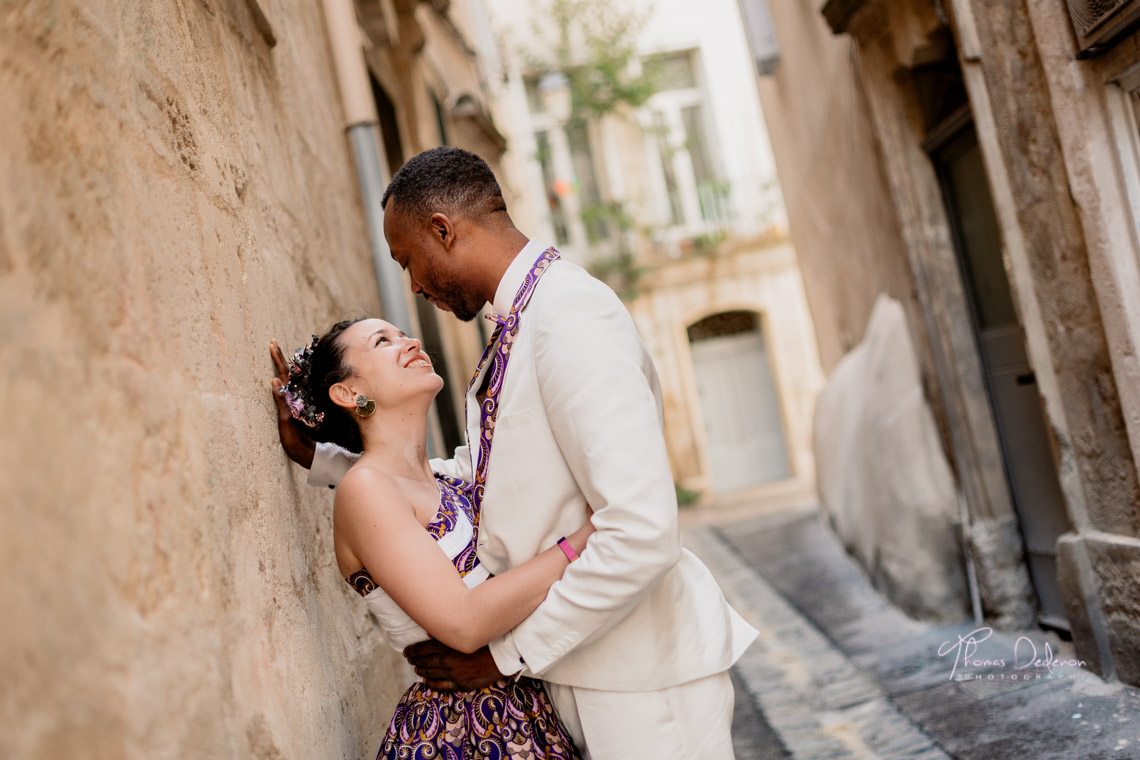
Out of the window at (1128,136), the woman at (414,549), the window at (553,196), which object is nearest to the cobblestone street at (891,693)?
the window at (1128,136)

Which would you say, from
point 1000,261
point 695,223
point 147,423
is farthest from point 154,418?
point 695,223

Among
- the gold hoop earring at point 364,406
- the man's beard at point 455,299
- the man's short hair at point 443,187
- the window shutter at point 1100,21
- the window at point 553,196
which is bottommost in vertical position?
the gold hoop earring at point 364,406

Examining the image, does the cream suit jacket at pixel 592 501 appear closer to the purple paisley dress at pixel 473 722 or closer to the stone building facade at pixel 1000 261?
the purple paisley dress at pixel 473 722

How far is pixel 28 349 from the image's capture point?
114 cm

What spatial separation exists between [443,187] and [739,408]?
15638 millimetres

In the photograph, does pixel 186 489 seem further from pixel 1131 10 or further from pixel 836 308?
pixel 836 308

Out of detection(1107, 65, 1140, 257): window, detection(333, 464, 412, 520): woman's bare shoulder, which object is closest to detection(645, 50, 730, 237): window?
detection(1107, 65, 1140, 257): window

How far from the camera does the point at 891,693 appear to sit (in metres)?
4.52

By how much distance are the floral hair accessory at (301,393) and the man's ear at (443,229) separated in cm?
49

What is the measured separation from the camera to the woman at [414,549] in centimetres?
182

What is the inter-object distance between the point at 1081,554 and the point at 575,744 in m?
2.73

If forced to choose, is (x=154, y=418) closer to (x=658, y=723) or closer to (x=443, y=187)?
(x=443, y=187)

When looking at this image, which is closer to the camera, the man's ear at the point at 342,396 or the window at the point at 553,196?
the man's ear at the point at 342,396

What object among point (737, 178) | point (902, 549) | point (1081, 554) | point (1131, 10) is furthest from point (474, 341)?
point (737, 178)
